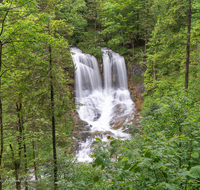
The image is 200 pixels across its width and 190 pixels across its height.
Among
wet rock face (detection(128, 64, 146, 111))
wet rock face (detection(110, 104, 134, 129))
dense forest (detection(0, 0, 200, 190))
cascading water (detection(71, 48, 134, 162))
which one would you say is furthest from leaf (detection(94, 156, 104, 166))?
wet rock face (detection(128, 64, 146, 111))

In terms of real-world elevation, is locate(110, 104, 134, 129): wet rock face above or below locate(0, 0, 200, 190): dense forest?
below

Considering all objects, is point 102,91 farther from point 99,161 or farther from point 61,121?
point 99,161

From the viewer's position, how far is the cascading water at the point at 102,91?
1680 cm

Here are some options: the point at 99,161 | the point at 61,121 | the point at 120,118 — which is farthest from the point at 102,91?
the point at 99,161

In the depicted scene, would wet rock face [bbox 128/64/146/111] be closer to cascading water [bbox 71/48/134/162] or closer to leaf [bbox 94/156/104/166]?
cascading water [bbox 71/48/134/162]

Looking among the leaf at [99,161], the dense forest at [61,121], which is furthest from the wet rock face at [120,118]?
the leaf at [99,161]

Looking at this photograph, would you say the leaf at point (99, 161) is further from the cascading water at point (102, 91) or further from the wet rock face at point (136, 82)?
Result: the wet rock face at point (136, 82)

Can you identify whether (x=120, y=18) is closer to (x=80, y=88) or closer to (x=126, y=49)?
(x=126, y=49)

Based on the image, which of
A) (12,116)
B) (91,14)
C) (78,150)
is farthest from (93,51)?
(12,116)

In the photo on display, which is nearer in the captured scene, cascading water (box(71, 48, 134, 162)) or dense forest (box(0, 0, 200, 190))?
dense forest (box(0, 0, 200, 190))

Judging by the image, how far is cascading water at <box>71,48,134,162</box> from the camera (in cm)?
1680

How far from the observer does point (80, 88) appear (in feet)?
65.1

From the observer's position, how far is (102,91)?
21469 mm

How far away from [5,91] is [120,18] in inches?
926
